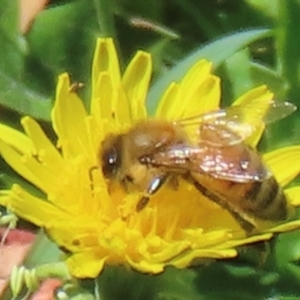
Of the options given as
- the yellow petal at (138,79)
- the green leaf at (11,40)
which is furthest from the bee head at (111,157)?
the green leaf at (11,40)

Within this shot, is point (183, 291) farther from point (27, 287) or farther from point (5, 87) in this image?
point (5, 87)

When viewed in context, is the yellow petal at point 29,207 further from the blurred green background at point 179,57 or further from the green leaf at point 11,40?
the green leaf at point 11,40

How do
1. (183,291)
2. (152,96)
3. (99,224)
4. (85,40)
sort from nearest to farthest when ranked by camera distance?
(99,224), (183,291), (152,96), (85,40)

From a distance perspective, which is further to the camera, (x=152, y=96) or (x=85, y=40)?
(x=85, y=40)

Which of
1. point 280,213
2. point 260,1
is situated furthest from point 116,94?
point 260,1

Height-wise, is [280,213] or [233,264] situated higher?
[280,213]

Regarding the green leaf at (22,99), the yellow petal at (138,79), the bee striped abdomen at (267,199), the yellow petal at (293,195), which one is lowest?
the yellow petal at (293,195)

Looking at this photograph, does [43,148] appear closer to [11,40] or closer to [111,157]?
[111,157]

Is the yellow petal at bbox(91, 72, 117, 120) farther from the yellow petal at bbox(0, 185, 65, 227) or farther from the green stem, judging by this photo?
the green stem

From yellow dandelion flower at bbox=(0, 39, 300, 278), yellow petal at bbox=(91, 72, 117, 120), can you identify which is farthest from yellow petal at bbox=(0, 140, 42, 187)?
yellow petal at bbox=(91, 72, 117, 120)
